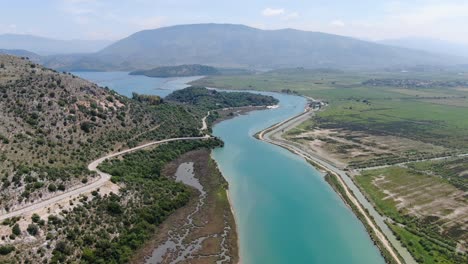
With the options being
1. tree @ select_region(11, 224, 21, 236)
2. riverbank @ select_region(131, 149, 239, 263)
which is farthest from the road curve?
riverbank @ select_region(131, 149, 239, 263)

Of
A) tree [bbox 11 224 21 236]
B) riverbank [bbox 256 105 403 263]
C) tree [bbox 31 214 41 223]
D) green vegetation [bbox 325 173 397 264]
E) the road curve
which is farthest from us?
riverbank [bbox 256 105 403 263]

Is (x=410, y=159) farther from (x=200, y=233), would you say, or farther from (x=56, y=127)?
(x=56, y=127)

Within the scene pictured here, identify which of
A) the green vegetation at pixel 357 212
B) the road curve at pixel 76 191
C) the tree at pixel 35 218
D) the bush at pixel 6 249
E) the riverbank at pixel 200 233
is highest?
the road curve at pixel 76 191

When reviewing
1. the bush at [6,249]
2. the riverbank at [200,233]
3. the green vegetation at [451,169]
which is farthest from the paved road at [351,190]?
the bush at [6,249]

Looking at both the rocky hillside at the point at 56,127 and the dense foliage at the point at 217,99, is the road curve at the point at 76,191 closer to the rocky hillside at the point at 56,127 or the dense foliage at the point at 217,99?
the rocky hillside at the point at 56,127

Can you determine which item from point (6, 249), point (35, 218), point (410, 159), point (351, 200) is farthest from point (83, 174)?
point (410, 159)

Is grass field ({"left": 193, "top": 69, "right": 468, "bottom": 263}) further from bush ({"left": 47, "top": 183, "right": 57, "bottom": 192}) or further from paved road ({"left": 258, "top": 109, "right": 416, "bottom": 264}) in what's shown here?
bush ({"left": 47, "top": 183, "right": 57, "bottom": 192})

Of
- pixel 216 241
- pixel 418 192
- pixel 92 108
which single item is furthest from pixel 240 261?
pixel 92 108

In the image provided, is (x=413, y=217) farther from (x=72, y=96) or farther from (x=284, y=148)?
(x=72, y=96)
